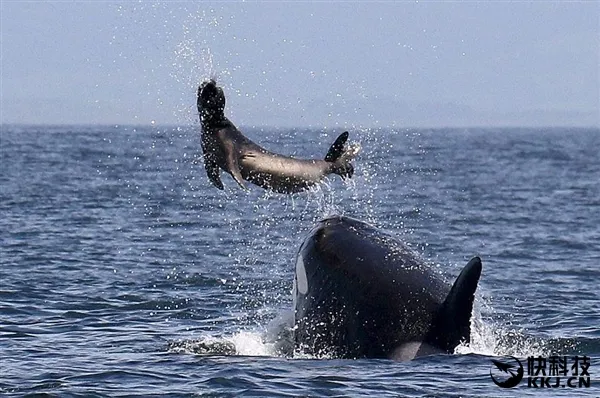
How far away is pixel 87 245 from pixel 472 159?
57276 mm

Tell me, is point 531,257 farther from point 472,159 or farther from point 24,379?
point 472,159

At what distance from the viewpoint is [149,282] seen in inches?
895

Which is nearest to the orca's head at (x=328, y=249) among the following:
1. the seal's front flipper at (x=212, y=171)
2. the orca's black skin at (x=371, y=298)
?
the orca's black skin at (x=371, y=298)

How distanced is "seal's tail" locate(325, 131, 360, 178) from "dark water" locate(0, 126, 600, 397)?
21 cm

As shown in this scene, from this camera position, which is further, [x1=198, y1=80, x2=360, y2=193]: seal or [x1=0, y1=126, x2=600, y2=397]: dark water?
[x1=198, y1=80, x2=360, y2=193]: seal

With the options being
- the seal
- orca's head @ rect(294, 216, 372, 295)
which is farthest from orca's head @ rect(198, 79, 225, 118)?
orca's head @ rect(294, 216, 372, 295)

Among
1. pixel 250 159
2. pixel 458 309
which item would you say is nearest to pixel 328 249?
pixel 458 309

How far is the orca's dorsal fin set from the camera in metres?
12.7

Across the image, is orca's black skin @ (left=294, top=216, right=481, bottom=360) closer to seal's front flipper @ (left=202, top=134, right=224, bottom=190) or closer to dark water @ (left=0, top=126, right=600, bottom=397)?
dark water @ (left=0, top=126, right=600, bottom=397)

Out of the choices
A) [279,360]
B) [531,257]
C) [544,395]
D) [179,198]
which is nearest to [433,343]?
[544,395]

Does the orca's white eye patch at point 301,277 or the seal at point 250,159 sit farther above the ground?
the seal at point 250,159

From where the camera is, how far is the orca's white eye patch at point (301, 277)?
14484 millimetres

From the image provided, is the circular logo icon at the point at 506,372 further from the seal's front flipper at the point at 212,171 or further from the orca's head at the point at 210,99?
the orca's head at the point at 210,99

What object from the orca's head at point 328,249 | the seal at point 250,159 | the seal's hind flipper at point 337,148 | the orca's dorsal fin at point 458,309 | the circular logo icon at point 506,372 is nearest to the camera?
the orca's dorsal fin at point 458,309
